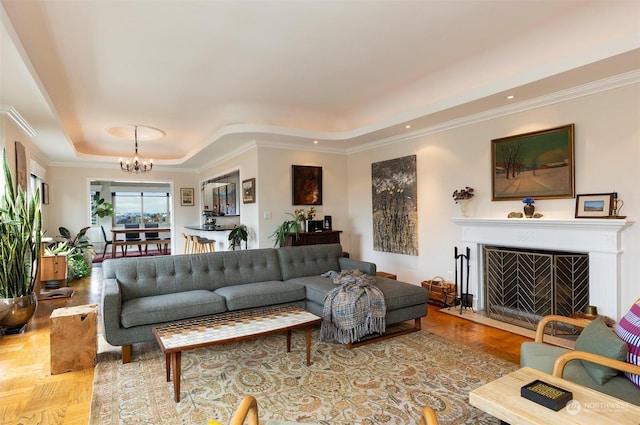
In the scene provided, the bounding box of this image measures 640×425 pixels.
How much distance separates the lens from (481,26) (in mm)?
3160

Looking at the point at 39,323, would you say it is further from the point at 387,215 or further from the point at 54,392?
the point at 387,215

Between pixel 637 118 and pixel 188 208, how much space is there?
9179mm

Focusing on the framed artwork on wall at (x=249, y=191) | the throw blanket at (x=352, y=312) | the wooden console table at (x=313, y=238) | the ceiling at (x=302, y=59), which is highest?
the ceiling at (x=302, y=59)

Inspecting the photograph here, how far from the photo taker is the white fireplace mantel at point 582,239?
10.6 feet

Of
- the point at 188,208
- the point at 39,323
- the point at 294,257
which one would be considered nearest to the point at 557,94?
the point at 294,257

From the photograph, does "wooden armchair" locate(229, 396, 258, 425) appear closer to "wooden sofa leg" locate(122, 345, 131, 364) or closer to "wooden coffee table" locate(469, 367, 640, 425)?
"wooden coffee table" locate(469, 367, 640, 425)

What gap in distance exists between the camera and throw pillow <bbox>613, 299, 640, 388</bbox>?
1.75m

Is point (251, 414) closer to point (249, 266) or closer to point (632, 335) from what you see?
point (632, 335)

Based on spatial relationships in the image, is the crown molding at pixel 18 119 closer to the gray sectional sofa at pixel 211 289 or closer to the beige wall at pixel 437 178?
the beige wall at pixel 437 178

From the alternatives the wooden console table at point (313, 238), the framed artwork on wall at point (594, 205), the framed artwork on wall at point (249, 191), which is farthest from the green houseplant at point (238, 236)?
the framed artwork on wall at point (594, 205)

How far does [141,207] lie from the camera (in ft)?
43.3

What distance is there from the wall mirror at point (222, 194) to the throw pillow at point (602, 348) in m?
5.90

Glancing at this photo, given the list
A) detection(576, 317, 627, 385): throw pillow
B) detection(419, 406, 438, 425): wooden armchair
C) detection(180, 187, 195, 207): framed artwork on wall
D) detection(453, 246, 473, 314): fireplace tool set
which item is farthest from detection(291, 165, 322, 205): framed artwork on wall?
detection(419, 406, 438, 425): wooden armchair

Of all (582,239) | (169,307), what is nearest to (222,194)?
(169,307)
